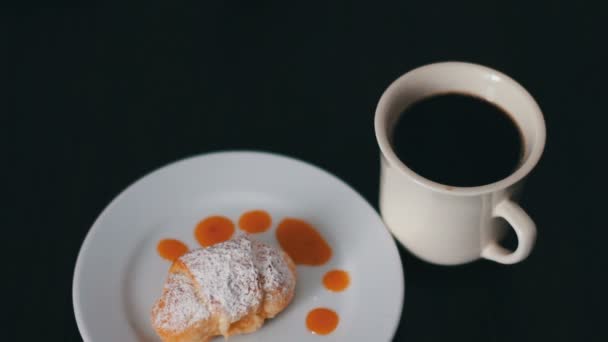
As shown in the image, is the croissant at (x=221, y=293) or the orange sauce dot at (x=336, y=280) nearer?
the croissant at (x=221, y=293)

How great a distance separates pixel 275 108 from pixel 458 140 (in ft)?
1.68

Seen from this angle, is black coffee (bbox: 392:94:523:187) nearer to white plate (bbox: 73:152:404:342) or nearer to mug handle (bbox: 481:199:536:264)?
mug handle (bbox: 481:199:536:264)

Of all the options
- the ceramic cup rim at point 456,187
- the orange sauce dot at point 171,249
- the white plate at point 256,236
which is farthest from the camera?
the orange sauce dot at point 171,249

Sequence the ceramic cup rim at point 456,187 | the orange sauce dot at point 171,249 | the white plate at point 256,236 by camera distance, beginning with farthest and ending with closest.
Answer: the orange sauce dot at point 171,249, the white plate at point 256,236, the ceramic cup rim at point 456,187

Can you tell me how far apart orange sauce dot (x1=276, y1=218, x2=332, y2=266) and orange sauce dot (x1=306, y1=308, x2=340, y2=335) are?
11 cm

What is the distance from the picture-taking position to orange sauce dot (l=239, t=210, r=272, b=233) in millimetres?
1609

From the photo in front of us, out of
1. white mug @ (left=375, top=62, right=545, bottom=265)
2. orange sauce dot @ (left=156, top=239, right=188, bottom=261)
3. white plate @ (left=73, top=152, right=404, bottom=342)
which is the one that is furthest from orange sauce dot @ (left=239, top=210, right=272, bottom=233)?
white mug @ (left=375, top=62, right=545, bottom=265)

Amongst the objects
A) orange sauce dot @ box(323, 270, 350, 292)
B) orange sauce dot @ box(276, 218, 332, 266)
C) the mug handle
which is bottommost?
orange sauce dot @ box(323, 270, 350, 292)

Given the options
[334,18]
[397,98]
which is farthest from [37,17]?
[397,98]

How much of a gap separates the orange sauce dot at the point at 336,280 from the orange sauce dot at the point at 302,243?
32 millimetres

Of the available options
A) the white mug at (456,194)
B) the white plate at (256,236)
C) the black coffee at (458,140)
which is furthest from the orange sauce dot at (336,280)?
the black coffee at (458,140)

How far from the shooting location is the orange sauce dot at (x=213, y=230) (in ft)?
5.21

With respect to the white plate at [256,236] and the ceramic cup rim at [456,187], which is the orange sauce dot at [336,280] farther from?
the ceramic cup rim at [456,187]

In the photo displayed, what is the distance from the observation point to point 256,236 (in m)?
1.60
